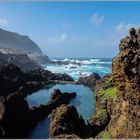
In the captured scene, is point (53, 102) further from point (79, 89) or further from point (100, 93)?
point (79, 89)

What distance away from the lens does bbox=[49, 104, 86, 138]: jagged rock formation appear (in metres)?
20.0

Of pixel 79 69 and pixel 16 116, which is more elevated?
pixel 79 69

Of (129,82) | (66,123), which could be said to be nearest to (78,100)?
(66,123)

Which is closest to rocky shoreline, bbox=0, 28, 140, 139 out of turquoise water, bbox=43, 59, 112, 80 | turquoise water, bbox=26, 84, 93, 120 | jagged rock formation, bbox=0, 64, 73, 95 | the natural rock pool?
the natural rock pool

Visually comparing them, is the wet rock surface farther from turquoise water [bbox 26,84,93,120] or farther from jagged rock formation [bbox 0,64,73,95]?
turquoise water [bbox 26,84,93,120]

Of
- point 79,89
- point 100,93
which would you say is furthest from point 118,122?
point 79,89

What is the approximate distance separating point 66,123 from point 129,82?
6849 mm

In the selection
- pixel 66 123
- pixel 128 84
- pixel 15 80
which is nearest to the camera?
pixel 128 84

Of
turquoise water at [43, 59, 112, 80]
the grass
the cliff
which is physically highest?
the cliff

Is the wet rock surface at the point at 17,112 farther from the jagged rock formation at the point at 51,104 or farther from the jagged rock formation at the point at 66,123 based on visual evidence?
the jagged rock formation at the point at 66,123

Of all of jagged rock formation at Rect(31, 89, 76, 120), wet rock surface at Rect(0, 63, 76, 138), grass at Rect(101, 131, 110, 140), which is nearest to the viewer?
grass at Rect(101, 131, 110, 140)

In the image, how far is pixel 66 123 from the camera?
2061 cm

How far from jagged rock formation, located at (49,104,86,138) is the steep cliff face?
4416mm

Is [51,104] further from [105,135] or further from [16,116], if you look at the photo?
[105,135]
